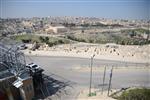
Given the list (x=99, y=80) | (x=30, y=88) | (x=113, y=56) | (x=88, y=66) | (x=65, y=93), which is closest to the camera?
(x=30, y=88)

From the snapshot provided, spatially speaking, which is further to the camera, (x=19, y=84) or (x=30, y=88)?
(x=30, y=88)

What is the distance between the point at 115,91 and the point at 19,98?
10323mm

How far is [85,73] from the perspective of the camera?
110ft

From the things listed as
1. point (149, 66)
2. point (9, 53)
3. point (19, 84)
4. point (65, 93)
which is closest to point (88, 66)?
point (149, 66)

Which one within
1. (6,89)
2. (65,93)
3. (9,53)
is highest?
(9,53)

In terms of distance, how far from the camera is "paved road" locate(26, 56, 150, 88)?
2949 centimetres

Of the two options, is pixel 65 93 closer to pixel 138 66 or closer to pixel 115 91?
pixel 115 91

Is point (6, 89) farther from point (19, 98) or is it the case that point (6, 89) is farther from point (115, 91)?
point (115, 91)

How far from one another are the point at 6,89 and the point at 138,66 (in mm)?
22885

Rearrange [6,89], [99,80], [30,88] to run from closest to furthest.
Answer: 1. [6,89]
2. [30,88]
3. [99,80]

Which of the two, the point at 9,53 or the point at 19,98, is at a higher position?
the point at 9,53

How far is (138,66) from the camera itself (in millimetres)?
37219

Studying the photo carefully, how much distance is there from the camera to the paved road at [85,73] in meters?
29.5

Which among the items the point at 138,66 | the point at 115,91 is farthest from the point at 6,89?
the point at 138,66
